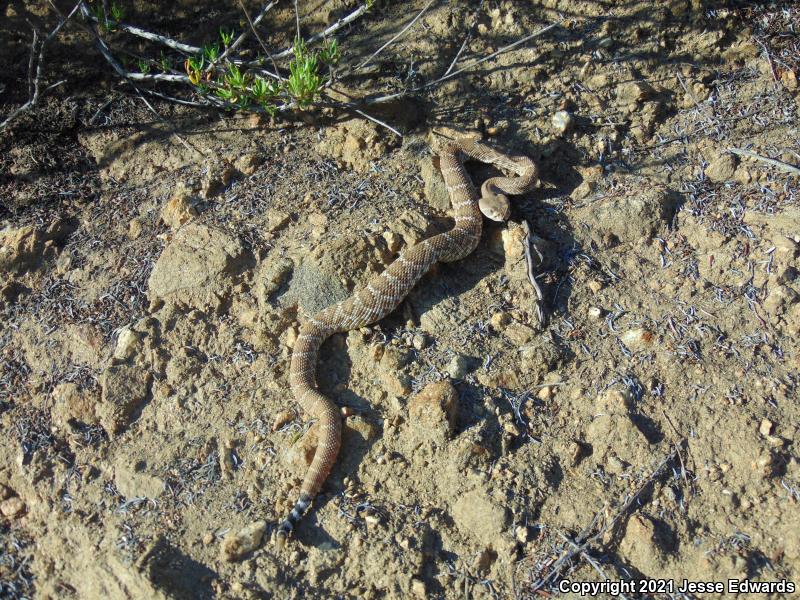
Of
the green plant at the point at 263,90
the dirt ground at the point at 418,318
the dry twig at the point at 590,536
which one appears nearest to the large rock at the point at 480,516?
the dirt ground at the point at 418,318

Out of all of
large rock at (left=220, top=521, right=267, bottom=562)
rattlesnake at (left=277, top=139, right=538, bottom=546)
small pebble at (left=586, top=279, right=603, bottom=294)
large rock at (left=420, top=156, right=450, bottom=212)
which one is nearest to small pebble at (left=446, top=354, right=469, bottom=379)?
rattlesnake at (left=277, top=139, right=538, bottom=546)

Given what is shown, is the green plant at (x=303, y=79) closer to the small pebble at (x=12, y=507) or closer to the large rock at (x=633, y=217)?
the large rock at (x=633, y=217)

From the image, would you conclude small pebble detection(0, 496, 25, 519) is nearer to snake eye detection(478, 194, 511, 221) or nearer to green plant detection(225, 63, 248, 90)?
green plant detection(225, 63, 248, 90)

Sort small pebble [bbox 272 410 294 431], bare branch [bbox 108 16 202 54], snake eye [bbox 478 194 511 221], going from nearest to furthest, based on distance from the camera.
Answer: small pebble [bbox 272 410 294 431]
snake eye [bbox 478 194 511 221]
bare branch [bbox 108 16 202 54]

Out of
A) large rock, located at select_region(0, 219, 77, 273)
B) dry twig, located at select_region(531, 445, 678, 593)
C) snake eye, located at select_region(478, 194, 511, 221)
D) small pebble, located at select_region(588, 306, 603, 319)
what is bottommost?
dry twig, located at select_region(531, 445, 678, 593)

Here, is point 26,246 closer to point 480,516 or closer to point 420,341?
point 420,341
